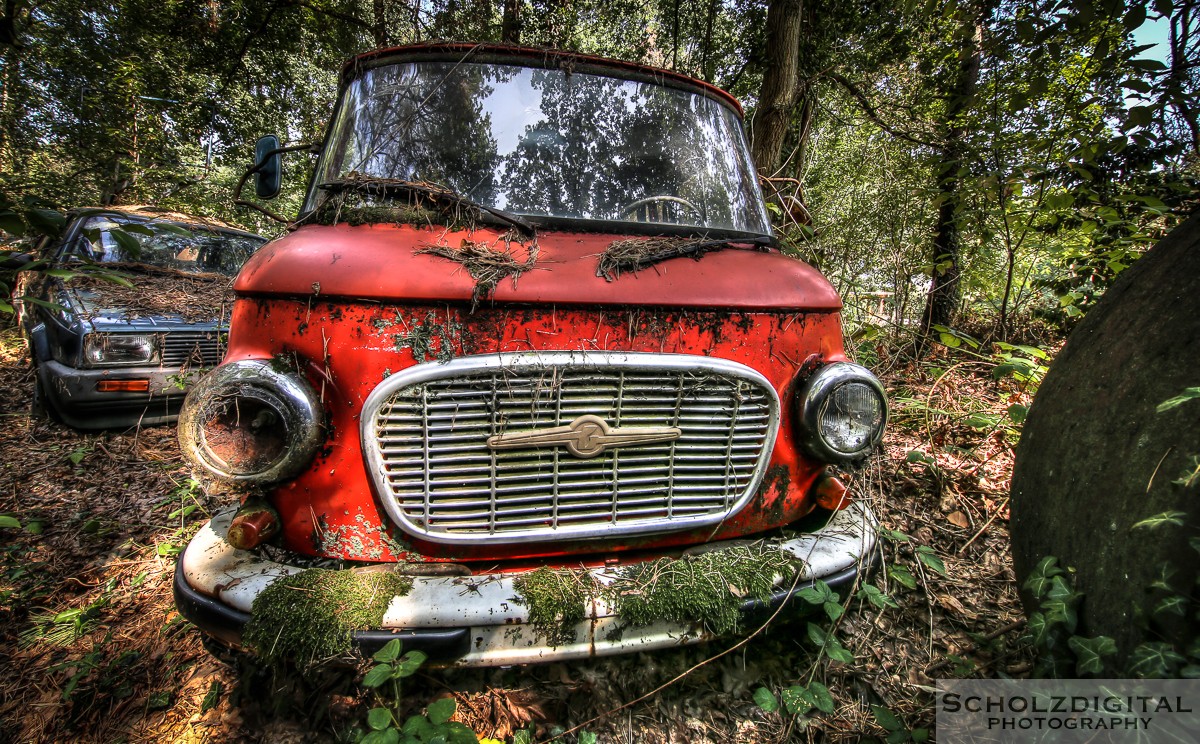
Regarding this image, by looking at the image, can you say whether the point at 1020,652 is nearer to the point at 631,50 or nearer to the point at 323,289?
the point at 323,289

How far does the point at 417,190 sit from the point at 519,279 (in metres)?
0.71

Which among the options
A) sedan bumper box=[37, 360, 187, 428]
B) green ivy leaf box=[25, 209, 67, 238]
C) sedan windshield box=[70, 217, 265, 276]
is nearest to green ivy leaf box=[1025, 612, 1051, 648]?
green ivy leaf box=[25, 209, 67, 238]

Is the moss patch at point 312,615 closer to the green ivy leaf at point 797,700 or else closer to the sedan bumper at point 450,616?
the sedan bumper at point 450,616

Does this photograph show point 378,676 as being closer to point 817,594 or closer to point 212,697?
point 212,697

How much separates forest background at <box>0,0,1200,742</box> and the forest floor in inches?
0.4

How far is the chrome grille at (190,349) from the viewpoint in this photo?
14.3 ft

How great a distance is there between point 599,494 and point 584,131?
161cm

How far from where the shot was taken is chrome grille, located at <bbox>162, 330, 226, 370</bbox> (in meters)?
4.36

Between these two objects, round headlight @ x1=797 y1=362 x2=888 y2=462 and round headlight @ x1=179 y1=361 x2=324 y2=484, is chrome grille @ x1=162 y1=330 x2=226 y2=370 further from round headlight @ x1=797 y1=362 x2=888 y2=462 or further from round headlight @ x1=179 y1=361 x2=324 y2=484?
round headlight @ x1=797 y1=362 x2=888 y2=462

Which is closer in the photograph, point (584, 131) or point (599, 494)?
point (599, 494)

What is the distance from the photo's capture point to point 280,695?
1.72 m

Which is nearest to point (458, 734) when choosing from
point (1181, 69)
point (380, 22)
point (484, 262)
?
point (484, 262)

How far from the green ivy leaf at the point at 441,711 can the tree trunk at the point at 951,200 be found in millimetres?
4575

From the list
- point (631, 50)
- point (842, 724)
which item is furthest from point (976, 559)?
point (631, 50)
